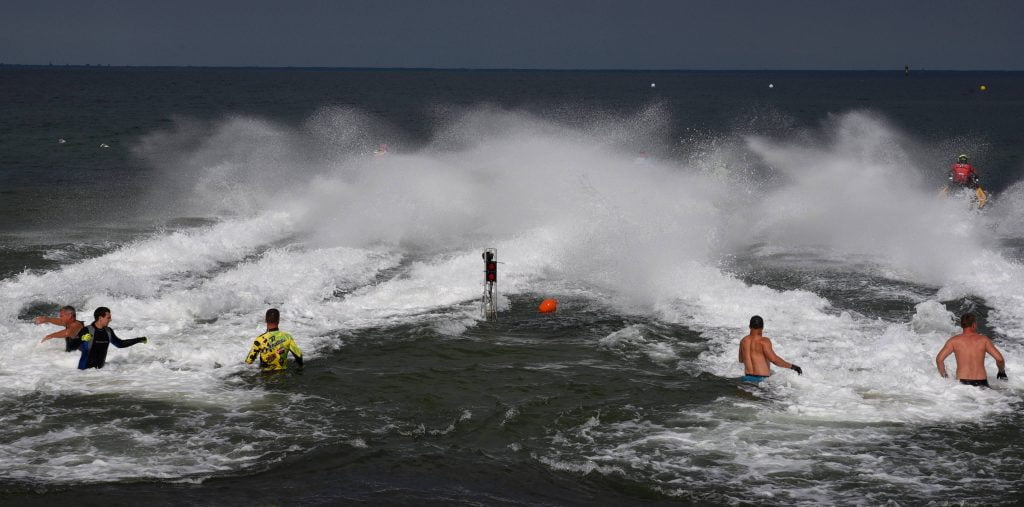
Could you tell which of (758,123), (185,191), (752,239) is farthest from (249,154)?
(758,123)

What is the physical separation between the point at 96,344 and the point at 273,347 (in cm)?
246

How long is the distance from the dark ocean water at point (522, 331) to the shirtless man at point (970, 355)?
30 centimetres

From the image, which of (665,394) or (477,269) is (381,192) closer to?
(477,269)

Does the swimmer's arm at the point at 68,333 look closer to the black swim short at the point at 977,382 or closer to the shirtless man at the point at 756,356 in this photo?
the shirtless man at the point at 756,356

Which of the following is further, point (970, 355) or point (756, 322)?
point (756, 322)

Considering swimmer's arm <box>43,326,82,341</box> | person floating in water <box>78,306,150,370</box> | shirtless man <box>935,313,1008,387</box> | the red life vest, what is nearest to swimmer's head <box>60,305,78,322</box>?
swimmer's arm <box>43,326,82,341</box>

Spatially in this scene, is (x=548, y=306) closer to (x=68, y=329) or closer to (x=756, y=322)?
(x=756, y=322)

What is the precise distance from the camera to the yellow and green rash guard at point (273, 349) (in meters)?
14.4

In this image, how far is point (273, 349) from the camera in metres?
14.4

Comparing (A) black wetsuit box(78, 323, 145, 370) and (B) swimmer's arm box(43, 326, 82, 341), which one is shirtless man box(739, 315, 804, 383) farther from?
(B) swimmer's arm box(43, 326, 82, 341)

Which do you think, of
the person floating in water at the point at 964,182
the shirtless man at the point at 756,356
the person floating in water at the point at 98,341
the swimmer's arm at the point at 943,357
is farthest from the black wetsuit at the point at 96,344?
the person floating in water at the point at 964,182

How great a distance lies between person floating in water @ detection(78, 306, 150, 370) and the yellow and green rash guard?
1.65 meters

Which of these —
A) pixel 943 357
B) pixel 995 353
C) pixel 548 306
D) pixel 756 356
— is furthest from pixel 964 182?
pixel 756 356

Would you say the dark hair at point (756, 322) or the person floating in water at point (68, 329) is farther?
the person floating in water at point (68, 329)
